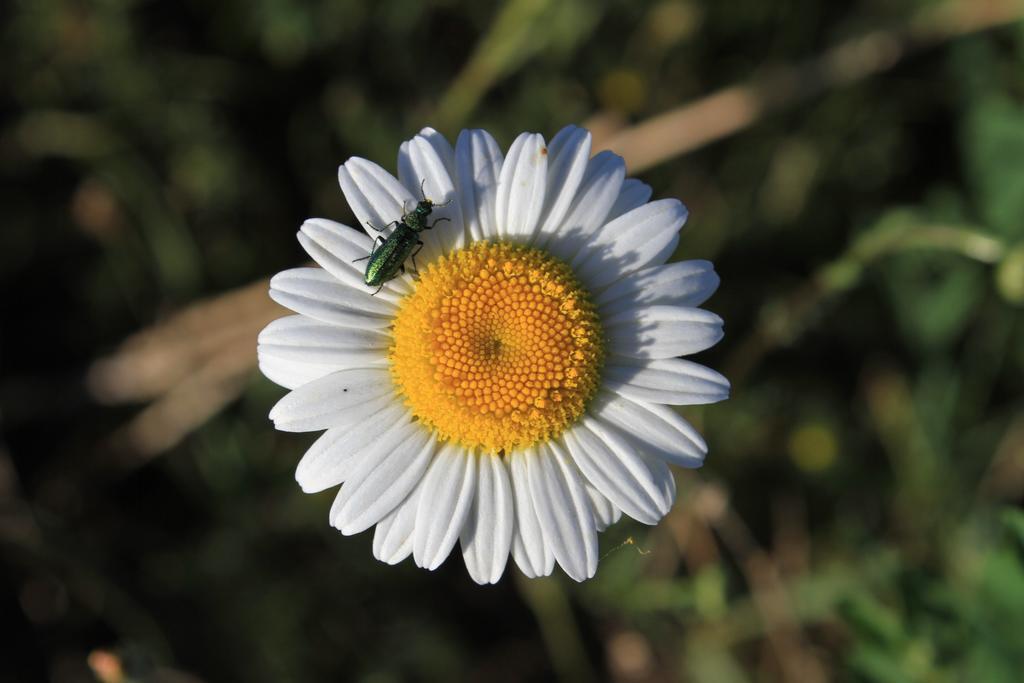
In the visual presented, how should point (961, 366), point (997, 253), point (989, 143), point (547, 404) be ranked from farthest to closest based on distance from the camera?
point (961, 366)
point (989, 143)
point (997, 253)
point (547, 404)

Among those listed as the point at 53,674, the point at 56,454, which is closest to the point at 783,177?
the point at 56,454

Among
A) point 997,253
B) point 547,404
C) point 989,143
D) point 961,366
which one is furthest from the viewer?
point 961,366

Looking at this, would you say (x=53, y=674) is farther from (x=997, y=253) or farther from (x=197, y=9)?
(x=997, y=253)

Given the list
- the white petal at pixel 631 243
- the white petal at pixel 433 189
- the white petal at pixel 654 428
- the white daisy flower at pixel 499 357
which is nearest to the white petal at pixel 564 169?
the white daisy flower at pixel 499 357

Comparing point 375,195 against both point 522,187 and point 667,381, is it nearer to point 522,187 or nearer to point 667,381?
point 522,187

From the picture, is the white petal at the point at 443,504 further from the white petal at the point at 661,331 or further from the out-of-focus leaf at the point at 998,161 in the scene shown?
the out-of-focus leaf at the point at 998,161

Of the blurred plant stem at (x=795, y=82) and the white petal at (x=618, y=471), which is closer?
the white petal at (x=618, y=471)
